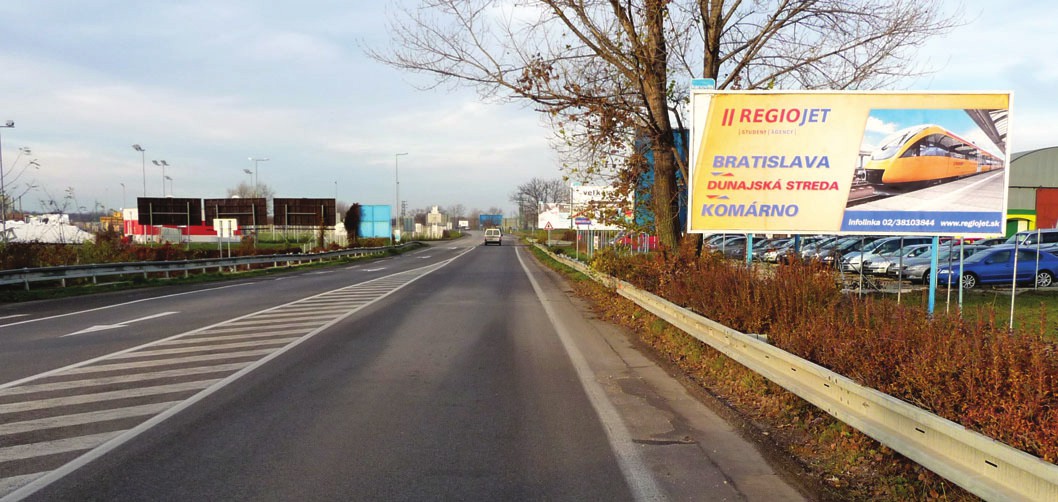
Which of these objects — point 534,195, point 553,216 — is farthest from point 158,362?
point 534,195

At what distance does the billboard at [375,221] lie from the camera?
232 feet

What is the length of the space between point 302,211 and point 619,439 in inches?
1989

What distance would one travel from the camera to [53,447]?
5238 mm

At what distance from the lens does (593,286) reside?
18812mm

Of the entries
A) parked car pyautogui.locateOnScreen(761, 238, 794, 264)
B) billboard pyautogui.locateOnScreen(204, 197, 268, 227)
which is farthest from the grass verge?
billboard pyautogui.locateOnScreen(204, 197, 268, 227)

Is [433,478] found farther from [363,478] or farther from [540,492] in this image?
[540,492]

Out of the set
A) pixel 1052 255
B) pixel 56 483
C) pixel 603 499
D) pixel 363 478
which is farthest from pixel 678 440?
pixel 1052 255

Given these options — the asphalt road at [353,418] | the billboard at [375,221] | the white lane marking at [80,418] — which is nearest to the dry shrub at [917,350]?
the asphalt road at [353,418]

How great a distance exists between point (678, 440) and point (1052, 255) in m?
20.2

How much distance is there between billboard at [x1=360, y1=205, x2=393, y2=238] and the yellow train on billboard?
2502 inches

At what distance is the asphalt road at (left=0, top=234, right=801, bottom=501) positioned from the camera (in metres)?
4.54

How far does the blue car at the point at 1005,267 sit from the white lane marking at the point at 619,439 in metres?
15.8

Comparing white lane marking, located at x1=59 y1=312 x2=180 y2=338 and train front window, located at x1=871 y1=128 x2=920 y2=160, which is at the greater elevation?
train front window, located at x1=871 y1=128 x2=920 y2=160

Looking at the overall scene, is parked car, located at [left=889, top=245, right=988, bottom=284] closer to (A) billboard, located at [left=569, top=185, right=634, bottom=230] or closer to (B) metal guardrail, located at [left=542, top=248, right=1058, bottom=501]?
(A) billboard, located at [left=569, top=185, right=634, bottom=230]
